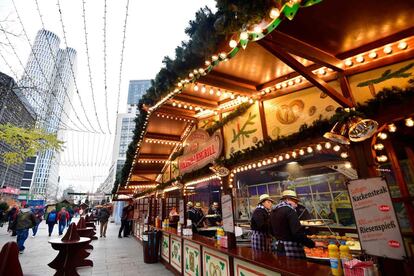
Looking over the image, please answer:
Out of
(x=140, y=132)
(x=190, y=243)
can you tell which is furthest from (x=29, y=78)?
(x=190, y=243)

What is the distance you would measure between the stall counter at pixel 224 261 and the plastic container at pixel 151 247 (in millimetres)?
646

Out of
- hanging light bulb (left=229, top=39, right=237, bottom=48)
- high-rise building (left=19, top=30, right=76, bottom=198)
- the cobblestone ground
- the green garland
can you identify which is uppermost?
high-rise building (left=19, top=30, right=76, bottom=198)

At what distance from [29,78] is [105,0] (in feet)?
13.5

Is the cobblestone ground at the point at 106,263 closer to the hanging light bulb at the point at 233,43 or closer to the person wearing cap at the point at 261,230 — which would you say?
the person wearing cap at the point at 261,230

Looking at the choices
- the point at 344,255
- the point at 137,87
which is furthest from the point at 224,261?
the point at 137,87

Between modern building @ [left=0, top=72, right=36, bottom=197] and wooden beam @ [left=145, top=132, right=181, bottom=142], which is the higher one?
modern building @ [left=0, top=72, right=36, bottom=197]

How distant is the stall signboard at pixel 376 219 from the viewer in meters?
2.20

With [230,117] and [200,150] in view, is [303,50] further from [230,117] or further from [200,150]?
[200,150]

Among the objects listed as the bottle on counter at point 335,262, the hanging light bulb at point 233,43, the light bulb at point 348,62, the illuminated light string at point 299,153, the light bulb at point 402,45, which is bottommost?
the bottle on counter at point 335,262

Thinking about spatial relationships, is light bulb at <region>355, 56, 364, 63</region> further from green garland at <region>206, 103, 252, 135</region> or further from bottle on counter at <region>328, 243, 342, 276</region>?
bottle on counter at <region>328, 243, 342, 276</region>

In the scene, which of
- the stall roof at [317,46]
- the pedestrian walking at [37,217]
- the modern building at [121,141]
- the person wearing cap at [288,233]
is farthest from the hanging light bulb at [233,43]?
the modern building at [121,141]

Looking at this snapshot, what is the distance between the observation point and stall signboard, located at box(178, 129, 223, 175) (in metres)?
5.49

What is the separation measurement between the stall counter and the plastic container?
65 cm

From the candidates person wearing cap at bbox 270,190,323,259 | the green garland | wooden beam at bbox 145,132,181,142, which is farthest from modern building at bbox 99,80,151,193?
person wearing cap at bbox 270,190,323,259
